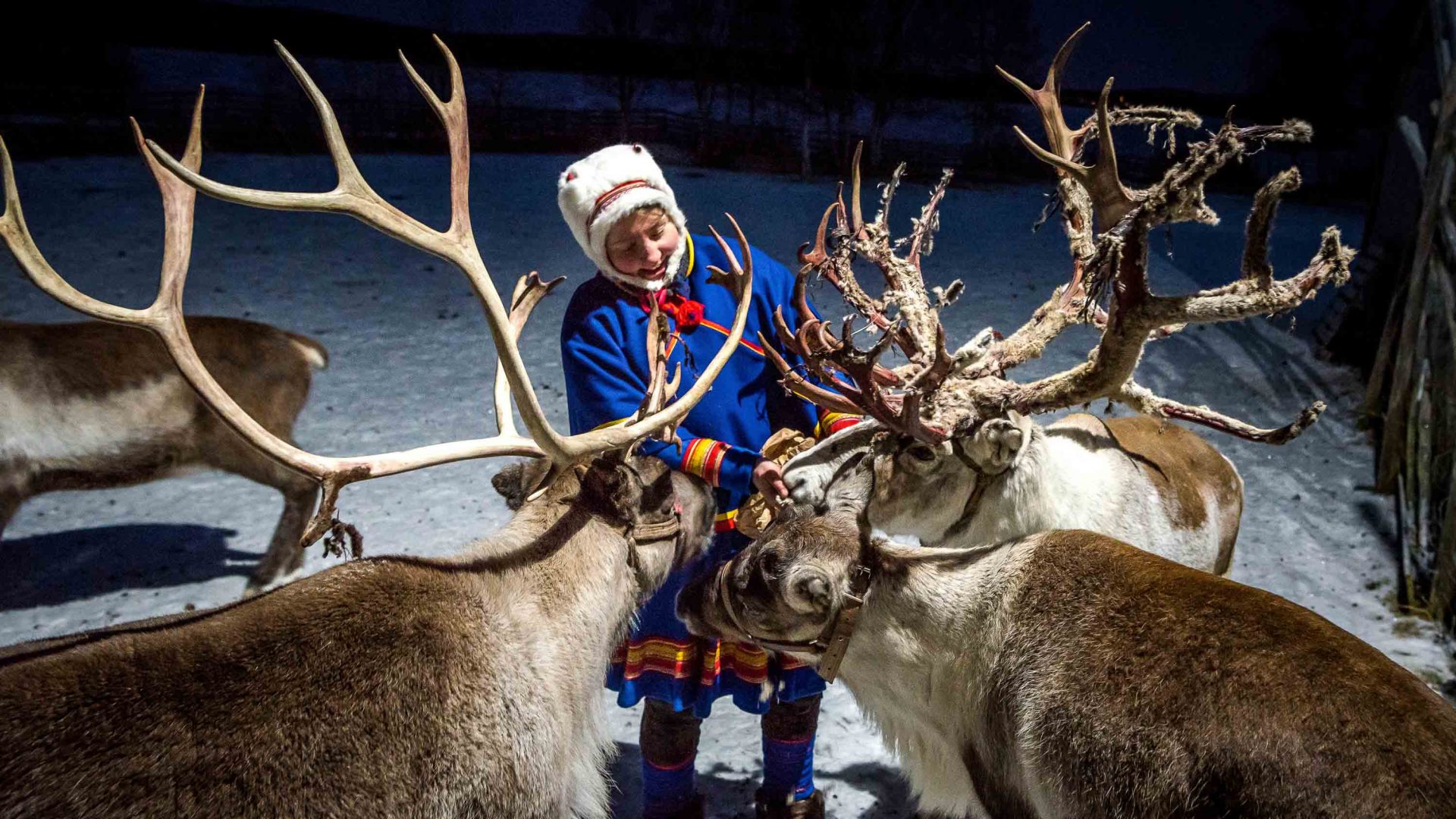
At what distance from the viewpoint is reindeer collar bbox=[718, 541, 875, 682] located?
150 cm

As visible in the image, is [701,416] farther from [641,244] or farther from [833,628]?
[833,628]

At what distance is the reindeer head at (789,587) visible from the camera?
1.47m

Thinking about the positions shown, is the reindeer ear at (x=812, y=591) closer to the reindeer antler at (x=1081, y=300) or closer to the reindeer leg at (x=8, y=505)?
the reindeer antler at (x=1081, y=300)

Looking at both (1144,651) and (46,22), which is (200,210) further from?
(1144,651)

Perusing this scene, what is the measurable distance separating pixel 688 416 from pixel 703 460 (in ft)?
0.54

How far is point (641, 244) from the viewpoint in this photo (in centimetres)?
181

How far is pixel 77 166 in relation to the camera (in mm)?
5355

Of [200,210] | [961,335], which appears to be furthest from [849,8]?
[200,210]

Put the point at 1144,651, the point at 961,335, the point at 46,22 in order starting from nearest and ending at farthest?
1. the point at 1144,651
2. the point at 961,335
3. the point at 46,22

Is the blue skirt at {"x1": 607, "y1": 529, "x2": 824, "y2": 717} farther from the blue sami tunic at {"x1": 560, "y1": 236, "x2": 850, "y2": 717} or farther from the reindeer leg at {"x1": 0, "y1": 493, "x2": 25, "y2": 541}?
the reindeer leg at {"x1": 0, "y1": 493, "x2": 25, "y2": 541}

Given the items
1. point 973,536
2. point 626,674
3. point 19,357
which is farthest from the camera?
point 19,357

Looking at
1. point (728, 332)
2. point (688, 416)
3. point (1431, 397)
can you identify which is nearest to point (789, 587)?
point (688, 416)

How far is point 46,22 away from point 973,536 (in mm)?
5692

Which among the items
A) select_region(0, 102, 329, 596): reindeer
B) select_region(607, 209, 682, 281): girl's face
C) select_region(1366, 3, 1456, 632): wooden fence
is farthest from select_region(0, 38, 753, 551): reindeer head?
select_region(1366, 3, 1456, 632): wooden fence
